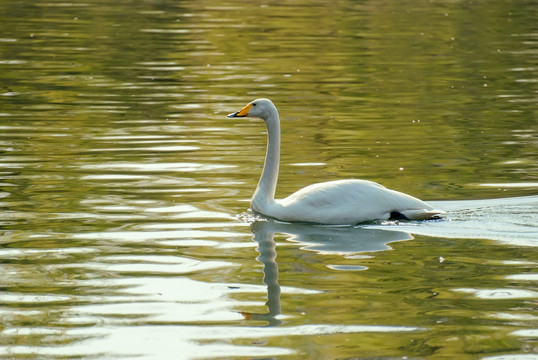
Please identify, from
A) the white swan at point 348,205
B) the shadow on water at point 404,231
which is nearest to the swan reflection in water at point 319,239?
the shadow on water at point 404,231

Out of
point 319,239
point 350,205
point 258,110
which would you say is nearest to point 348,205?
point 350,205

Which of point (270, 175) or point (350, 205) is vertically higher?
point (270, 175)

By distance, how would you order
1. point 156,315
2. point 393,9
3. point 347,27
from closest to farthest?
1. point 156,315
2. point 347,27
3. point 393,9

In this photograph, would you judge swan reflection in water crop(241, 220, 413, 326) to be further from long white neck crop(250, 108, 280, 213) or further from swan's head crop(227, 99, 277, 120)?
swan's head crop(227, 99, 277, 120)

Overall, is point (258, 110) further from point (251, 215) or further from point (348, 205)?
point (348, 205)

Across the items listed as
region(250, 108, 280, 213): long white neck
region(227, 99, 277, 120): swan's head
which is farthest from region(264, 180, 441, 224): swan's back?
region(227, 99, 277, 120): swan's head

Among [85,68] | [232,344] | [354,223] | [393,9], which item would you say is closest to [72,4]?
[393,9]

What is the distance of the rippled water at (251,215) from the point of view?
746cm

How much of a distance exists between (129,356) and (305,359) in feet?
3.53

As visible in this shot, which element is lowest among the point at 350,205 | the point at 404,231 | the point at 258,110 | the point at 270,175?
the point at 404,231

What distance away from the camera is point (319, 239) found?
10.1 m

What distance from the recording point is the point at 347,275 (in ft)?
29.0

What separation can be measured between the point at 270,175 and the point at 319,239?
1.37 m

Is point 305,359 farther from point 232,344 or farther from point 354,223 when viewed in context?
point 354,223
